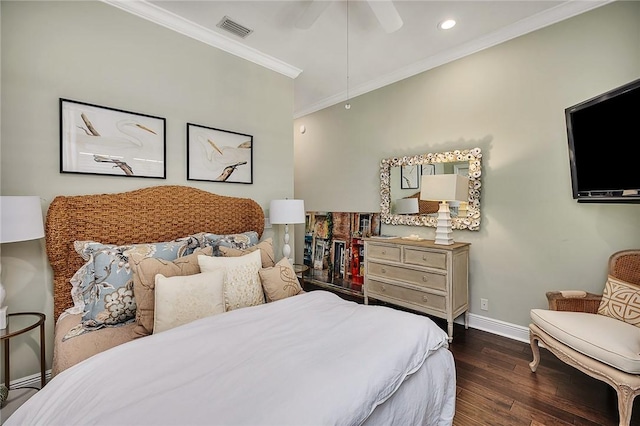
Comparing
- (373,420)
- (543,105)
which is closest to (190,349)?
(373,420)

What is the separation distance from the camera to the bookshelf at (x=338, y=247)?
157 inches

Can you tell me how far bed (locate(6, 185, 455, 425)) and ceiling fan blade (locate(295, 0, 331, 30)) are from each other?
1.88 meters

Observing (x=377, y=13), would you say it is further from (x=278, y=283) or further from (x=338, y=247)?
(x=338, y=247)

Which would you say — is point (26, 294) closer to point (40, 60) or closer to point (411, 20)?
point (40, 60)

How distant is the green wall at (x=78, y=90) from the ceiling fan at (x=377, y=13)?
42.5 inches

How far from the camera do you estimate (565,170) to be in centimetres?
245

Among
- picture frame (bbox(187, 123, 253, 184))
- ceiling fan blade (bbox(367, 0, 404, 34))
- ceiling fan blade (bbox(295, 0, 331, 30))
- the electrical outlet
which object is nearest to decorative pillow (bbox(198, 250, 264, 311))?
picture frame (bbox(187, 123, 253, 184))

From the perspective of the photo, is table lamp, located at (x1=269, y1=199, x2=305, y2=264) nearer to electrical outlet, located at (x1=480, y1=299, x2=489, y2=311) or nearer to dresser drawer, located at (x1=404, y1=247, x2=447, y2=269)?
dresser drawer, located at (x1=404, y1=247, x2=447, y2=269)

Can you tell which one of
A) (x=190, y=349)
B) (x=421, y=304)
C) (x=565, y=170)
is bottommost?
(x=421, y=304)

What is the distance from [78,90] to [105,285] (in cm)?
145

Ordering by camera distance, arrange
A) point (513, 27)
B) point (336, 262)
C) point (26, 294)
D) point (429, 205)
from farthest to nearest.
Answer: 1. point (336, 262)
2. point (429, 205)
3. point (513, 27)
4. point (26, 294)

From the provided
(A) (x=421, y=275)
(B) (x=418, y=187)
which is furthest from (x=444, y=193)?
(A) (x=421, y=275)

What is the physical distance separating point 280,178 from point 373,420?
2682mm

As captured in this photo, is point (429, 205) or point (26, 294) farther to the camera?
point (429, 205)
